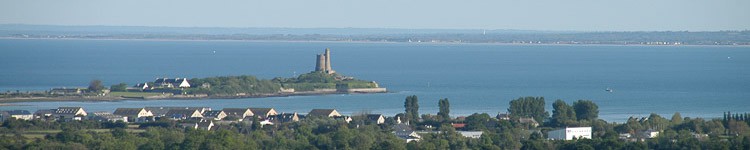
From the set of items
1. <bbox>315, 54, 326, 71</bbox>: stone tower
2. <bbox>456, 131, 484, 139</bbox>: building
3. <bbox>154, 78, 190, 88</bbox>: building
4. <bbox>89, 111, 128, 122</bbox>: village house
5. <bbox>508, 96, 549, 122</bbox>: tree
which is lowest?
<bbox>456, 131, 484, 139</bbox>: building

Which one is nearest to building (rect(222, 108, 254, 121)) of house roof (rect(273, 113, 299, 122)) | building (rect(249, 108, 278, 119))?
building (rect(249, 108, 278, 119))

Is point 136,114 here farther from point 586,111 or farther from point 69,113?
point 586,111

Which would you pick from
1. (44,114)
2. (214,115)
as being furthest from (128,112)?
(214,115)

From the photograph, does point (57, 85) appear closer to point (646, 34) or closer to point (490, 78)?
point (490, 78)

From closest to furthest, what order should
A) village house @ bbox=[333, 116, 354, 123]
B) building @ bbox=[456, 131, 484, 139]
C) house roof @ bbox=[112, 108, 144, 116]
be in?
building @ bbox=[456, 131, 484, 139]
village house @ bbox=[333, 116, 354, 123]
house roof @ bbox=[112, 108, 144, 116]

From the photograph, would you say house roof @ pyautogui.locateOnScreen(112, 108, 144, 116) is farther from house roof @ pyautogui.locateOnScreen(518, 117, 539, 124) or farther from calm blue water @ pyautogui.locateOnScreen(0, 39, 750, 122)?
house roof @ pyautogui.locateOnScreen(518, 117, 539, 124)

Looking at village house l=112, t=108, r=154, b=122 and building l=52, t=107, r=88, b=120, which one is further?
building l=52, t=107, r=88, b=120

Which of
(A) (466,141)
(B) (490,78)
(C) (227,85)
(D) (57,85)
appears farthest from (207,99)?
(A) (466,141)
